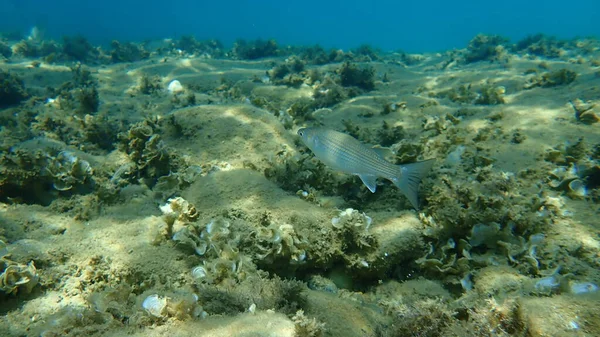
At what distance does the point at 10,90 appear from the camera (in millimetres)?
8039

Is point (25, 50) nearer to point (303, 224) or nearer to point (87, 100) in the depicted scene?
point (87, 100)

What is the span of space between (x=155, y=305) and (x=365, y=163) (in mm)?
2359

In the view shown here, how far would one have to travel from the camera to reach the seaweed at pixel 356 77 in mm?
9875

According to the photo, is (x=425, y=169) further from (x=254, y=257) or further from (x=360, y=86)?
(x=360, y=86)

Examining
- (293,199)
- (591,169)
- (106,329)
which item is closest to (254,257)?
(293,199)

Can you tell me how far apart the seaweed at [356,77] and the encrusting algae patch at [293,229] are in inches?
144

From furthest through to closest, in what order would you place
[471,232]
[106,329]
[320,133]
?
[320,133]
[471,232]
[106,329]

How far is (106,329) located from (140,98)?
311 inches

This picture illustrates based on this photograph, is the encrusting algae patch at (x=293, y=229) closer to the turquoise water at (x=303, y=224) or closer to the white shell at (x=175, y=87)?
the turquoise water at (x=303, y=224)

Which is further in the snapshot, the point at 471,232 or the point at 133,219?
the point at 133,219

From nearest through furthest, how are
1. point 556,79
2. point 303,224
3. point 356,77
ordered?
1. point 303,224
2. point 556,79
3. point 356,77

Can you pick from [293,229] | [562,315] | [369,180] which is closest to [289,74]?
[369,180]

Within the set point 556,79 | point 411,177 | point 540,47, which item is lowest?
point 411,177

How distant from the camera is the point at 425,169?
10.7ft
